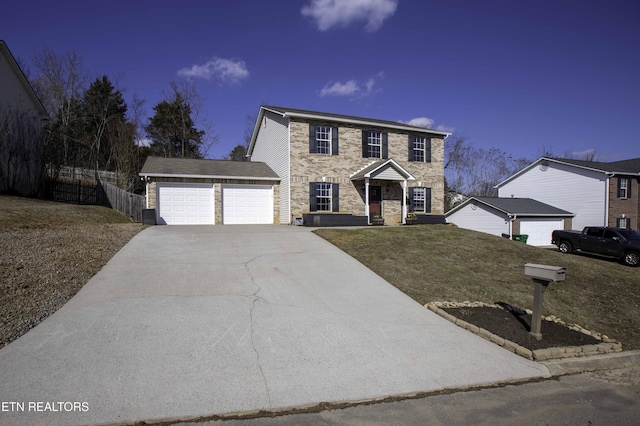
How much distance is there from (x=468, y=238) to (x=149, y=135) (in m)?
34.1

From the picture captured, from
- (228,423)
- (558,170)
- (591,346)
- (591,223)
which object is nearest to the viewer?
(228,423)

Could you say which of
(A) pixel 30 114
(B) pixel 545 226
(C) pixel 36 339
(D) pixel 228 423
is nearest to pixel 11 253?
(C) pixel 36 339

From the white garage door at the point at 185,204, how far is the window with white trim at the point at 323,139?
239 inches

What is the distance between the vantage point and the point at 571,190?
28.5 meters

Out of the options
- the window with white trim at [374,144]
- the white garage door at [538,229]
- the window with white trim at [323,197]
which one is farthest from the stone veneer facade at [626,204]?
the window with white trim at [323,197]

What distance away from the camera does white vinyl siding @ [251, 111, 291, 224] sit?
18453mm

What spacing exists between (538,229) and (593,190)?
520 cm

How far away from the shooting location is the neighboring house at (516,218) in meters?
25.9

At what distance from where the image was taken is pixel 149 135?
36.5 meters

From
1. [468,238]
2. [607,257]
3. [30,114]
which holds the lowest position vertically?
[607,257]

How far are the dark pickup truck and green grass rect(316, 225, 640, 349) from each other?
6.80m

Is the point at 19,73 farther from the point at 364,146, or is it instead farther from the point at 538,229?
the point at 538,229

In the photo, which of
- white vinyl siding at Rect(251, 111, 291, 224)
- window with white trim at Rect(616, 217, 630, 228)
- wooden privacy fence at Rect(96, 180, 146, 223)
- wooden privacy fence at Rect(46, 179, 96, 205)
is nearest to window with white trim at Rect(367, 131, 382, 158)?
white vinyl siding at Rect(251, 111, 291, 224)

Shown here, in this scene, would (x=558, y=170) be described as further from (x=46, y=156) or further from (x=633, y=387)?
(x=46, y=156)
